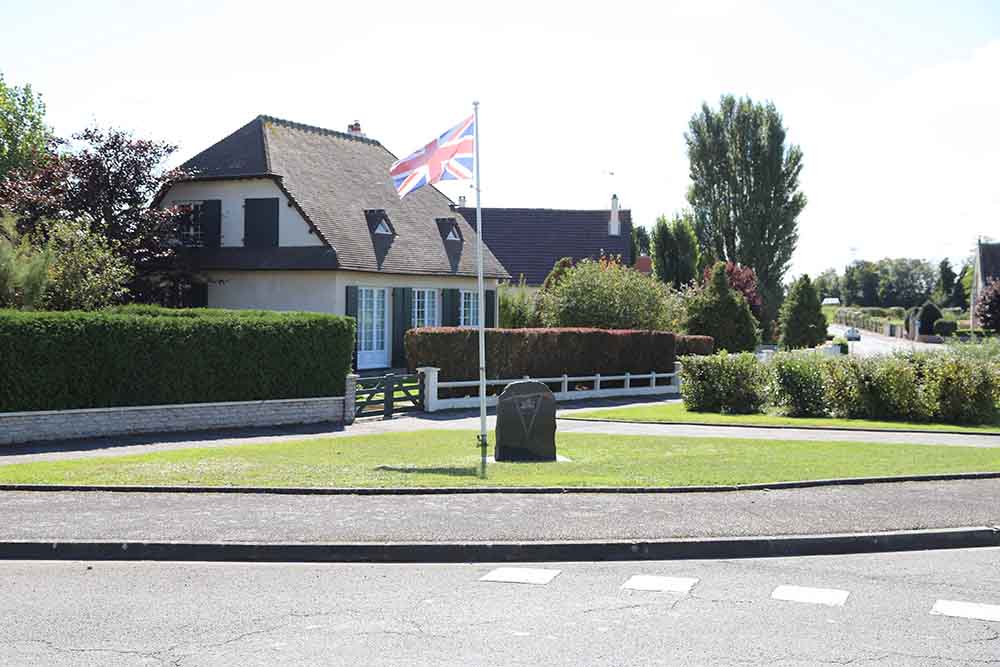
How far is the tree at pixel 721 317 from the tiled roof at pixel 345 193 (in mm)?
11167

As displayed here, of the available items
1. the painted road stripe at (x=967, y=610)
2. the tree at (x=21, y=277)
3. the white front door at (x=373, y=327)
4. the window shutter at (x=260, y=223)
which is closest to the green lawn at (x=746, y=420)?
the white front door at (x=373, y=327)

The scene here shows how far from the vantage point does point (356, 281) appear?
109 ft

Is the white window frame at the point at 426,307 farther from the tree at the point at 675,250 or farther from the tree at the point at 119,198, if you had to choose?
the tree at the point at 675,250

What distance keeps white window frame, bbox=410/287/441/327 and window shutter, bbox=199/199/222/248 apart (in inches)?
251

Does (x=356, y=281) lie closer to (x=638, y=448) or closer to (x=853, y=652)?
(x=638, y=448)

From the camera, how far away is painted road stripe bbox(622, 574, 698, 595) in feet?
28.9

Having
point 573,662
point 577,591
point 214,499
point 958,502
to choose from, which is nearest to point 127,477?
point 214,499

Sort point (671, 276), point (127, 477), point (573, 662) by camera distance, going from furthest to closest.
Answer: point (671, 276)
point (127, 477)
point (573, 662)

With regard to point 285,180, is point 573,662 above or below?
below

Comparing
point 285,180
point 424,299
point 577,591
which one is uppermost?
point 285,180

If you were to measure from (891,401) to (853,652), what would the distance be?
22.0 meters

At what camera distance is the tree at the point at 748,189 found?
220ft

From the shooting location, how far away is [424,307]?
3650cm

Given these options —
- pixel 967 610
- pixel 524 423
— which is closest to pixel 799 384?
pixel 524 423
